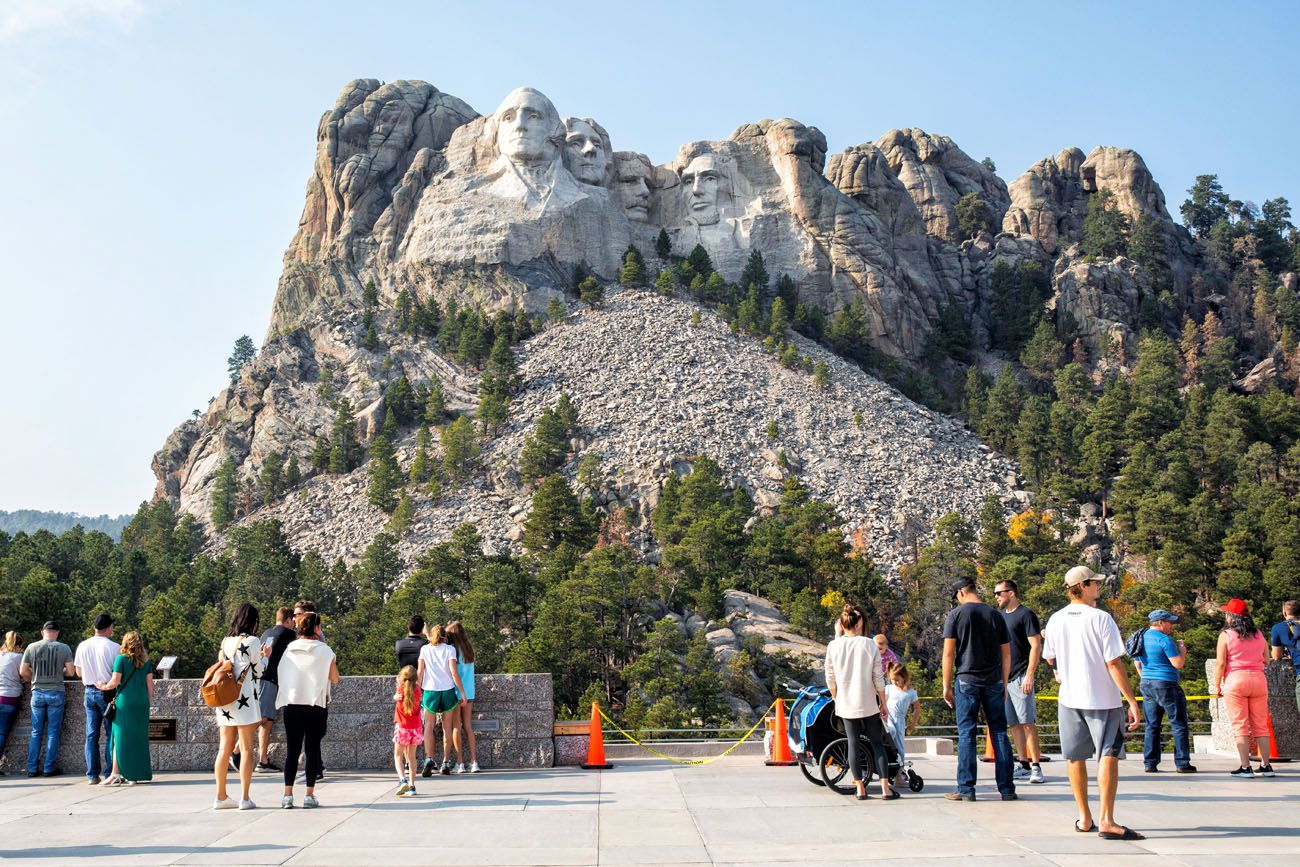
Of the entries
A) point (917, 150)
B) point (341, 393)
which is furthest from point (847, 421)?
point (917, 150)

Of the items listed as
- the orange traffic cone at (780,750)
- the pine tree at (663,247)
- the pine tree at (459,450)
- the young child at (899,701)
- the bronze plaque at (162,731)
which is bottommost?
A: the orange traffic cone at (780,750)

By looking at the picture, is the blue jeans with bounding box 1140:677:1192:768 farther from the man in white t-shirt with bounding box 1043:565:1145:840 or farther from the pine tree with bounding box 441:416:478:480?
the pine tree with bounding box 441:416:478:480

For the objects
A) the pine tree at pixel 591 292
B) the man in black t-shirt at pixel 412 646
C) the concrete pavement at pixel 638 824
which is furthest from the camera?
the pine tree at pixel 591 292

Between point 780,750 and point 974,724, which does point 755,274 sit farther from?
point 974,724

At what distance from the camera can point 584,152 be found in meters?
112

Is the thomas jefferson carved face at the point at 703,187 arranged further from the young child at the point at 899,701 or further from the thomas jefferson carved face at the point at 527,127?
the young child at the point at 899,701

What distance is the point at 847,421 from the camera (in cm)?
8700

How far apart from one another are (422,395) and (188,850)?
84.7 metres

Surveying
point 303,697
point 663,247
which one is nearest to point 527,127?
point 663,247

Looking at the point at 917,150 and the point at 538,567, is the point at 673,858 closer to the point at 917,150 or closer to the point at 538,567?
the point at 538,567

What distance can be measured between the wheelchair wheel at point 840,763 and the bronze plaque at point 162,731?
317 inches

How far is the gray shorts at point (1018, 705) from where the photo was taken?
13141 millimetres

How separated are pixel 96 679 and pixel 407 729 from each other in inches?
148

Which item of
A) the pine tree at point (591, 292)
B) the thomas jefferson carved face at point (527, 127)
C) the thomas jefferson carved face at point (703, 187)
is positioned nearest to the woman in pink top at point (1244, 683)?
the pine tree at point (591, 292)
